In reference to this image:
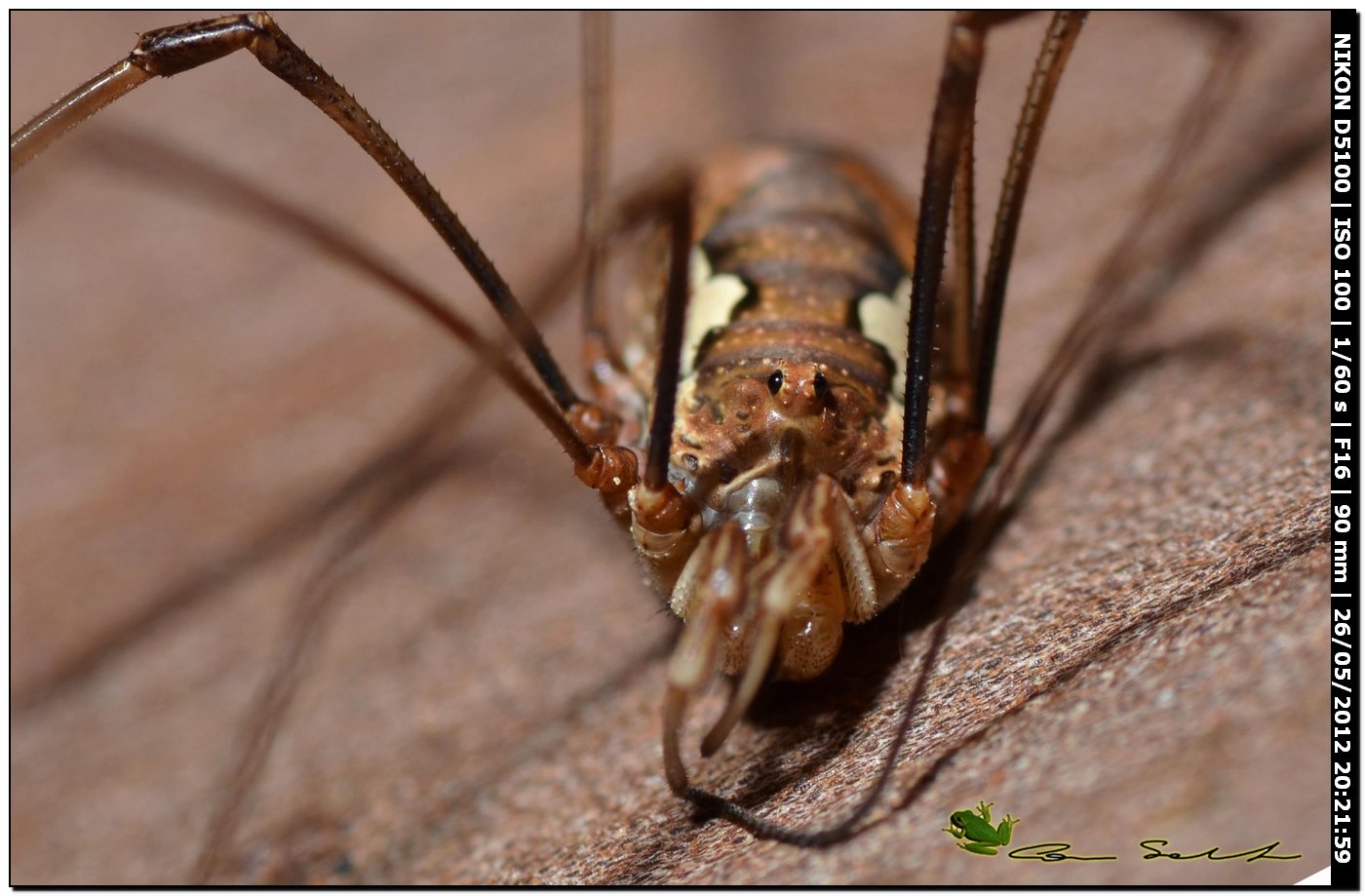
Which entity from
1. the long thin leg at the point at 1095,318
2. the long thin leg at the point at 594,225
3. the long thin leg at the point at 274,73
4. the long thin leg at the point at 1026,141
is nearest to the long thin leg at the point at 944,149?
the long thin leg at the point at 1026,141

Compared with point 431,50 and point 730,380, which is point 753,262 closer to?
point 730,380

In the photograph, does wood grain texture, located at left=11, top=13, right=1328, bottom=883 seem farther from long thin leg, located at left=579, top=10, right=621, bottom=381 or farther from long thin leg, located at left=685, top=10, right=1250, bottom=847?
long thin leg, located at left=579, top=10, right=621, bottom=381

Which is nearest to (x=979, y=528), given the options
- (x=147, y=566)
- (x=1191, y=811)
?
(x=1191, y=811)

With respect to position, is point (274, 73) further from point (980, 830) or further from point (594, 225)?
point (980, 830)

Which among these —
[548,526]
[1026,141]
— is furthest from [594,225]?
[1026,141]

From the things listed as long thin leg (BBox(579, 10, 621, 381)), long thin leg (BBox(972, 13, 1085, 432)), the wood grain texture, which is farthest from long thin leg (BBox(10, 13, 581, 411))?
long thin leg (BBox(972, 13, 1085, 432))

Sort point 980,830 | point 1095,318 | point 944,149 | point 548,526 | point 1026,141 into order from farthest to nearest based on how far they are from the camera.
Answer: point 548,526
point 1095,318
point 1026,141
point 944,149
point 980,830
